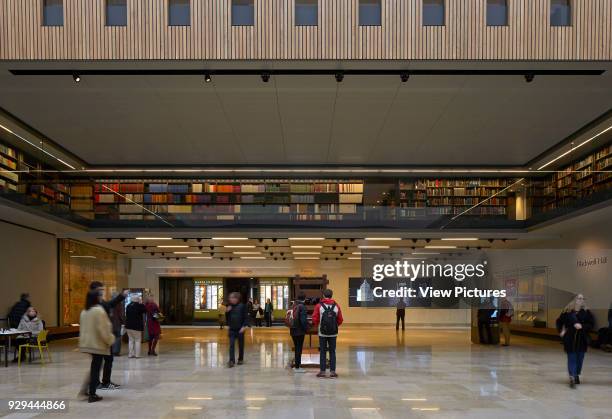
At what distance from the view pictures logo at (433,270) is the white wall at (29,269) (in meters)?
10.9

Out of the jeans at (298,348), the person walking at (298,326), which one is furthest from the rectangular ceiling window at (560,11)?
the jeans at (298,348)

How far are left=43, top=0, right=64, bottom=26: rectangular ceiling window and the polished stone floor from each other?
628 cm

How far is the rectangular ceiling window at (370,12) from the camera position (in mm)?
11656

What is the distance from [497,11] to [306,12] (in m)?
3.50

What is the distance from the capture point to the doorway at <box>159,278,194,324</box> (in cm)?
2956

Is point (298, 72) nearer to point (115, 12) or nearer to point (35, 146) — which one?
point (115, 12)

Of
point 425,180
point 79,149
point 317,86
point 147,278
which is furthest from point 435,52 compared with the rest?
point 147,278

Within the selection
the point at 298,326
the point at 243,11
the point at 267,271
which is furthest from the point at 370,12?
the point at 267,271

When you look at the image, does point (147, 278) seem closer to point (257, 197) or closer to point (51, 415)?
point (257, 197)

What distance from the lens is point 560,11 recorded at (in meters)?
11.7

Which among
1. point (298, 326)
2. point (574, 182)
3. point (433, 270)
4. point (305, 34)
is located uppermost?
point (305, 34)

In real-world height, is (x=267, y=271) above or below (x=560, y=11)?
below

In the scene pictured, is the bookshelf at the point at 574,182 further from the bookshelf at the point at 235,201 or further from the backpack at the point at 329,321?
the backpack at the point at 329,321

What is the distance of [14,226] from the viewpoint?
58.0 feet
